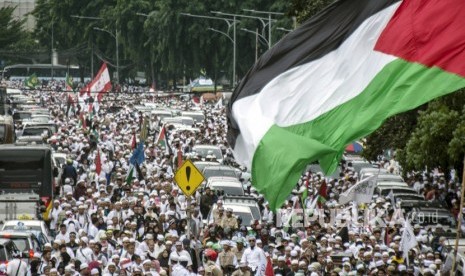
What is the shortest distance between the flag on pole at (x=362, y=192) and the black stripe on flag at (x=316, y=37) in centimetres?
1913

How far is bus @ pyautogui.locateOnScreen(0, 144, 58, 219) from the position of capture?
1476 inches

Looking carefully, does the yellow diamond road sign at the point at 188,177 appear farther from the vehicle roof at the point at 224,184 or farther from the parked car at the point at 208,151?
the parked car at the point at 208,151

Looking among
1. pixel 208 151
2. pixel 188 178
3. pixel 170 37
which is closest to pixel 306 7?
pixel 208 151

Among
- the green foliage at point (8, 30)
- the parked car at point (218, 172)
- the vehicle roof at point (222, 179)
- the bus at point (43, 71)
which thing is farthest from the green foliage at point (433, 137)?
the bus at point (43, 71)

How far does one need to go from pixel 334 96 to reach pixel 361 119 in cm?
34

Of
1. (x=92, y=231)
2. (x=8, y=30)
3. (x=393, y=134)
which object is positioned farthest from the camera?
(x=8, y=30)

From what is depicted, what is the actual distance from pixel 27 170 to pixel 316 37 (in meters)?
25.6

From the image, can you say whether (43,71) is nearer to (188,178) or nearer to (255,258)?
(188,178)

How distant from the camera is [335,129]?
12531 mm

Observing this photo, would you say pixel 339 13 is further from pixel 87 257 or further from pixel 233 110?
pixel 87 257

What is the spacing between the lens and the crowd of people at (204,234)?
2469cm

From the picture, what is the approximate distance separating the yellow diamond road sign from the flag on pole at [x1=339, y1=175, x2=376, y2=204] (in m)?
4.33

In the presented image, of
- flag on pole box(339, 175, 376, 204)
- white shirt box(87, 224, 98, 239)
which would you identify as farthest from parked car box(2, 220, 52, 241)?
flag on pole box(339, 175, 376, 204)

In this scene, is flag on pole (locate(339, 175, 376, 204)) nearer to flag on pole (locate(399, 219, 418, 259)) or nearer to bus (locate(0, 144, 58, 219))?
flag on pole (locate(399, 219, 418, 259))
